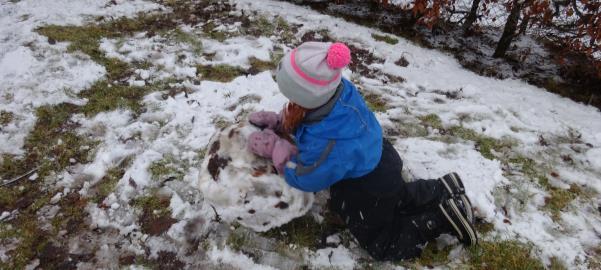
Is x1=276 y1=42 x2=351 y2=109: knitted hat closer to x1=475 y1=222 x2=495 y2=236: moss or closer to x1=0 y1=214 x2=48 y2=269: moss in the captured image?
x1=475 y1=222 x2=495 y2=236: moss

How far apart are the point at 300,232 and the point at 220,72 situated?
9.14ft

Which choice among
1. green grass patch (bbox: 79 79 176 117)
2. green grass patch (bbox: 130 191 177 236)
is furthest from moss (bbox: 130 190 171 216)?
green grass patch (bbox: 79 79 176 117)

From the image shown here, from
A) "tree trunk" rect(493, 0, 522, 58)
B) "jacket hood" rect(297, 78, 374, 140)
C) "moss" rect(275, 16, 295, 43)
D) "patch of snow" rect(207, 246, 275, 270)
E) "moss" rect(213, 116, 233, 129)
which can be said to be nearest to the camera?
"jacket hood" rect(297, 78, 374, 140)

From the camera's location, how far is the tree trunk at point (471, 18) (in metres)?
7.14

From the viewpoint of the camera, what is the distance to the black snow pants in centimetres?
320

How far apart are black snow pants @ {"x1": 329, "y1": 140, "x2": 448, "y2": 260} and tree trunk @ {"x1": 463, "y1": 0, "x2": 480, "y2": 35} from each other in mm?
4838

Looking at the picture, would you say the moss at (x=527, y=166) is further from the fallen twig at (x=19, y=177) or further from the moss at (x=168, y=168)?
Answer: the fallen twig at (x=19, y=177)

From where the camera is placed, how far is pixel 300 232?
→ 3512 mm

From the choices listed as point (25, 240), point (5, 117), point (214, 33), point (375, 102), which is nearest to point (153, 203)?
point (25, 240)

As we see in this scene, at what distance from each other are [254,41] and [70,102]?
2608 mm

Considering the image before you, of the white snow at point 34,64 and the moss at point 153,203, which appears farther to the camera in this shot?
the white snow at point 34,64

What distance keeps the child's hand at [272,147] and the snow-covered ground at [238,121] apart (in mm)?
323

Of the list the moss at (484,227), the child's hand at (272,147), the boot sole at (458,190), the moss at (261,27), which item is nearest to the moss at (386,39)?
the moss at (261,27)

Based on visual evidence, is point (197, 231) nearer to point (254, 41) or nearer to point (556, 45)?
point (254, 41)
